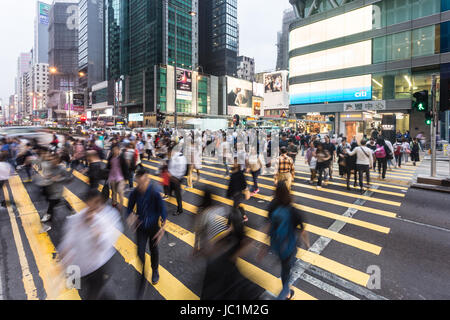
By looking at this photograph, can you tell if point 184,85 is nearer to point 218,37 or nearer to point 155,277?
point 218,37

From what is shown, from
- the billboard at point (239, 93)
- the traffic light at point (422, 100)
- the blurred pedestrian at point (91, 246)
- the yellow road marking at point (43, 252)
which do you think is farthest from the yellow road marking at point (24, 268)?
the billboard at point (239, 93)

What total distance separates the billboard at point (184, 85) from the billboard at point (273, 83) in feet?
126

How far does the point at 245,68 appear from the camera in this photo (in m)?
136

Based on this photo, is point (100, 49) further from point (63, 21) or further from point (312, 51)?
point (312, 51)

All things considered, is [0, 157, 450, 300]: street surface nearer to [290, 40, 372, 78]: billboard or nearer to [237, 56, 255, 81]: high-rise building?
[290, 40, 372, 78]: billboard

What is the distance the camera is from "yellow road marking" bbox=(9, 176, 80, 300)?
12.4ft

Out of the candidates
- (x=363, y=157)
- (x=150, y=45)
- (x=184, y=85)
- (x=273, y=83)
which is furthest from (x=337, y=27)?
(x=273, y=83)

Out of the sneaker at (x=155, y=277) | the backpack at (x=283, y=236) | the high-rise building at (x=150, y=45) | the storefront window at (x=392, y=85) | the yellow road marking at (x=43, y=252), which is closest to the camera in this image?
the backpack at (x=283, y=236)

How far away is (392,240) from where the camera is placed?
5.69 meters

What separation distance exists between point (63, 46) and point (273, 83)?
126 m

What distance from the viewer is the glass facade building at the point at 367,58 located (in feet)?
88.5

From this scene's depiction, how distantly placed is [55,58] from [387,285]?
182 metres

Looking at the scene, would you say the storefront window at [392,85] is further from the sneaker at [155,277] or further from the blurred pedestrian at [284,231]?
the sneaker at [155,277]

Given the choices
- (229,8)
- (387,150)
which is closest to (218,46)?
(229,8)
